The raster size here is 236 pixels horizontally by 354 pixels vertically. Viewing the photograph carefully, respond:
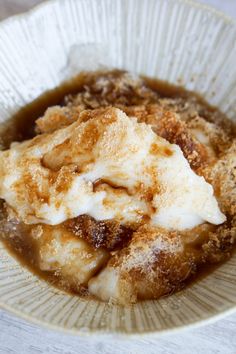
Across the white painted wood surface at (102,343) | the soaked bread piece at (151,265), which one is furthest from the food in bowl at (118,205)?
the white painted wood surface at (102,343)

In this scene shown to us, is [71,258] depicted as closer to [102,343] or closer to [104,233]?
[104,233]

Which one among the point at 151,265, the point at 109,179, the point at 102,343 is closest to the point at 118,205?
the point at 109,179

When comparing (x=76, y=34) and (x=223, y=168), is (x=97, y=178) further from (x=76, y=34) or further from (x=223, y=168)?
(x=76, y=34)

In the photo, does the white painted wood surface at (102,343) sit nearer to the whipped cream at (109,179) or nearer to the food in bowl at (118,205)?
the food in bowl at (118,205)

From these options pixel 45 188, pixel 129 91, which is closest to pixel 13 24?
pixel 129 91

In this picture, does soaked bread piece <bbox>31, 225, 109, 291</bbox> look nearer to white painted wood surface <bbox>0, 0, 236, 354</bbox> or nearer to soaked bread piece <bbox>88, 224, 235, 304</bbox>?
soaked bread piece <bbox>88, 224, 235, 304</bbox>

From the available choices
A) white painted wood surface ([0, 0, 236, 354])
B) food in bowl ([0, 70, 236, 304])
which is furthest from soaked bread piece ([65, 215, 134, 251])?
white painted wood surface ([0, 0, 236, 354])
